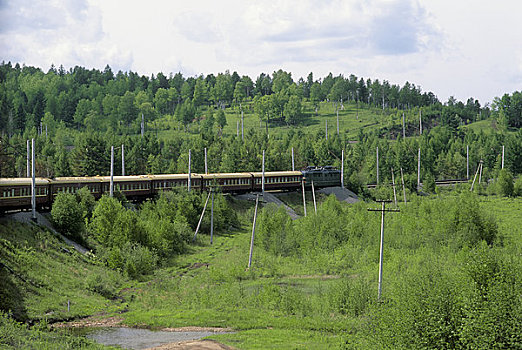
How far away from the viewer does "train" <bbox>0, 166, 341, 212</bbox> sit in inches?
1757

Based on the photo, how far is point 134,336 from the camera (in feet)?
101

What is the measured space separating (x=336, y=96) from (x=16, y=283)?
15876cm

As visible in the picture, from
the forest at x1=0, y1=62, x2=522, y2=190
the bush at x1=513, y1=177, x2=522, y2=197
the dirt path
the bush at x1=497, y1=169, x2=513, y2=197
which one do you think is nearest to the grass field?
the dirt path

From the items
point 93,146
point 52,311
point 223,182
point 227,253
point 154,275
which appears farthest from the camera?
point 93,146

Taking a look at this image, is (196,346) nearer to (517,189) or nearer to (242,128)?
(517,189)

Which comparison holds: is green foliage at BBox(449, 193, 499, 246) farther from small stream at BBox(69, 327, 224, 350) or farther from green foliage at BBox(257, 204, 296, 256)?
small stream at BBox(69, 327, 224, 350)

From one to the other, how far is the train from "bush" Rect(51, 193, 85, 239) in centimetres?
224

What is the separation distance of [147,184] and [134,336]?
32.3 metres

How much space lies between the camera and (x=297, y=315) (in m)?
34.0

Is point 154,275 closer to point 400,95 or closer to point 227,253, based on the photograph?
point 227,253

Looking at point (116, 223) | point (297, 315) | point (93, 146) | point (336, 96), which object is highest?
point (336, 96)

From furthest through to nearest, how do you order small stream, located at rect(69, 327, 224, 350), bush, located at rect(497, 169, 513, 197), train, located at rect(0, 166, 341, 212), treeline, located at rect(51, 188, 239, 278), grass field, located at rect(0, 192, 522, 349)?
bush, located at rect(497, 169, 513, 197) < treeline, located at rect(51, 188, 239, 278) < train, located at rect(0, 166, 341, 212) < grass field, located at rect(0, 192, 522, 349) < small stream, located at rect(69, 327, 224, 350)

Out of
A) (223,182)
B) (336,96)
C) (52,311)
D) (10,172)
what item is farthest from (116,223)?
(336,96)

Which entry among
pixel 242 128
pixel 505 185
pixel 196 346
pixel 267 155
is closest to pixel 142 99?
pixel 242 128
